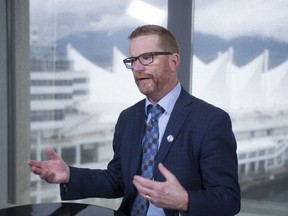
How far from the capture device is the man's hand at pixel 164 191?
39.1 inches

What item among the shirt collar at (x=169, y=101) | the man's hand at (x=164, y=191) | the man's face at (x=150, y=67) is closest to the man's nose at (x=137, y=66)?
the man's face at (x=150, y=67)

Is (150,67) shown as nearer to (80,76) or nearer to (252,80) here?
(252,80)

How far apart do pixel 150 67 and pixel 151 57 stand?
0.03 m

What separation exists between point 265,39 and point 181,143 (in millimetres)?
1224

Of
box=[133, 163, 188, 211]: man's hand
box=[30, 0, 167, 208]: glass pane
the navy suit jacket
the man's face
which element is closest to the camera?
box=[133, 163, 188, 211]: man's hand

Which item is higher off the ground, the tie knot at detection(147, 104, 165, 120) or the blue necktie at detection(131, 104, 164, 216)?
the tie knot at detection(147, 104, 165, 120)

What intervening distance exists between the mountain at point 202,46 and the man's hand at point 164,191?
1400 mm

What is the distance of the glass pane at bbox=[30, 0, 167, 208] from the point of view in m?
2.53

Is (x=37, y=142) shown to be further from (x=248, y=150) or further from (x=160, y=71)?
(x=160, y=71)

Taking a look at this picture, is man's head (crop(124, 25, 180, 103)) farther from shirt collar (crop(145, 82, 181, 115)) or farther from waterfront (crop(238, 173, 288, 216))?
waterfront (crop(238, 173, 288, 216))

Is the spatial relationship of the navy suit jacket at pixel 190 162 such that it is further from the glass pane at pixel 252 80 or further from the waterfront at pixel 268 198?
the waterfront at pixel 268 198

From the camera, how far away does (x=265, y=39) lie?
219cm

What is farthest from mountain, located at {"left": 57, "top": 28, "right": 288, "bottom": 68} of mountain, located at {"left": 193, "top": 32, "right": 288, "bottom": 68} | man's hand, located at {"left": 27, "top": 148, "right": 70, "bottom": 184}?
man's hand, located at {"left": 27, "top": 148, "right": 70, "bottom": 184}

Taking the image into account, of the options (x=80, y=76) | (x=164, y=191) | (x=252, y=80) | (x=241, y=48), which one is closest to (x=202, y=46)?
(x=241, y=48)
